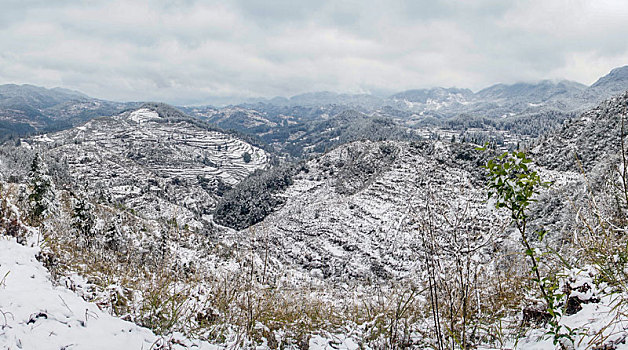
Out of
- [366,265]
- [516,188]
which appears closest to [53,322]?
[516,188]

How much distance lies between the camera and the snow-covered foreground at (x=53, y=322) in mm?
2820

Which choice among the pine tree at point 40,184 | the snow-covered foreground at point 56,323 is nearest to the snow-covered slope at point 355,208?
the pine tree at point 40,184

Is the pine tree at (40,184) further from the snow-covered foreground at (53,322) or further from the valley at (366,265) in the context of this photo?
the snow-covered foreground at (53,322)

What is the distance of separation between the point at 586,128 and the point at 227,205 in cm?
13373

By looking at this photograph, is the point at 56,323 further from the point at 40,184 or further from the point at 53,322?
the point at 40,184

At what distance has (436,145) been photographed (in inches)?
4050

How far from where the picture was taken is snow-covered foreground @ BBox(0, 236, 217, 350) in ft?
9.25

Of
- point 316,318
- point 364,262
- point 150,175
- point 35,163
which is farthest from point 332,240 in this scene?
point 150,175

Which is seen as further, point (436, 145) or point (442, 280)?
point (436, 145)

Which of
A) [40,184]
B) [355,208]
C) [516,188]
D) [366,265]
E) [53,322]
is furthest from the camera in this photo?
[355,208]

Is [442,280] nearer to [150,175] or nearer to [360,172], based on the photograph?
[360,172]

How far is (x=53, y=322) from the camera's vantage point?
308 centimetres

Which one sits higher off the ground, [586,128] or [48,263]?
[586,128]

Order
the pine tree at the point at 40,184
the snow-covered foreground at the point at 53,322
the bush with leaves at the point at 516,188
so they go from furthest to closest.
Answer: the pine tree at the point at 40,184 < the bush with leaves at the point at 516,188 < the snow-covered foreground at the point at 53,322
